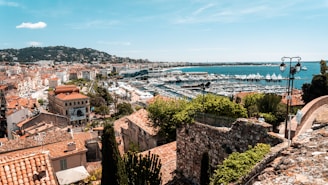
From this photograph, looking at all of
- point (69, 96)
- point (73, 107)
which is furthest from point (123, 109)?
point (69, 96)

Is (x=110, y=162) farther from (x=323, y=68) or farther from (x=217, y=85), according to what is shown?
(x=217, y=85)

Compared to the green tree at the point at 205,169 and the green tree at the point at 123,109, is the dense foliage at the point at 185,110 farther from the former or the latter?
the green tree at the point at 123,109

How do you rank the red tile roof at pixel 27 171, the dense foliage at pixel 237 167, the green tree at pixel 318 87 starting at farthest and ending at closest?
the green tree at pixel 318 87 → the red tile roof at pixel 27 171 → the dense foliage at pixel 237 167

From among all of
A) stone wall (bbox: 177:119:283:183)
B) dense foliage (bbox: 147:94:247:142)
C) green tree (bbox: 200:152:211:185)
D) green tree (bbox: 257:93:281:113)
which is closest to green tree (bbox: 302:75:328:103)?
green tree (bbox: 257:93:281:113)

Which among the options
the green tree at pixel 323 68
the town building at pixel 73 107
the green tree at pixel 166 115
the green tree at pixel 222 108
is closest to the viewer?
the green tree at pixel 222 108

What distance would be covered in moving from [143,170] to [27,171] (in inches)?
243

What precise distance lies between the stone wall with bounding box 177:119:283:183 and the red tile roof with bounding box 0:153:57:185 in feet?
22.9

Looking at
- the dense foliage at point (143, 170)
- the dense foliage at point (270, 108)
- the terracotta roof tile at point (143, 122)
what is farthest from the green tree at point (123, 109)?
the dense foliage at point (143, 170)

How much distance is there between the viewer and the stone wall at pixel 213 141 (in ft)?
31.1

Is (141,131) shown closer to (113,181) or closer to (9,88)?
(113,181)

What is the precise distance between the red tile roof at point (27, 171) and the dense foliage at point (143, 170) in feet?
17.7

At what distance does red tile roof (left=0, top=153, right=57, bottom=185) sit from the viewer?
8078mm

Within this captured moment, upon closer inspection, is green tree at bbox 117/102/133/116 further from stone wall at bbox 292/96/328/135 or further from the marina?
stone wall at bbox 292/96/328/135

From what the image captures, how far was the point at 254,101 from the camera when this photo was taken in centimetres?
2439
